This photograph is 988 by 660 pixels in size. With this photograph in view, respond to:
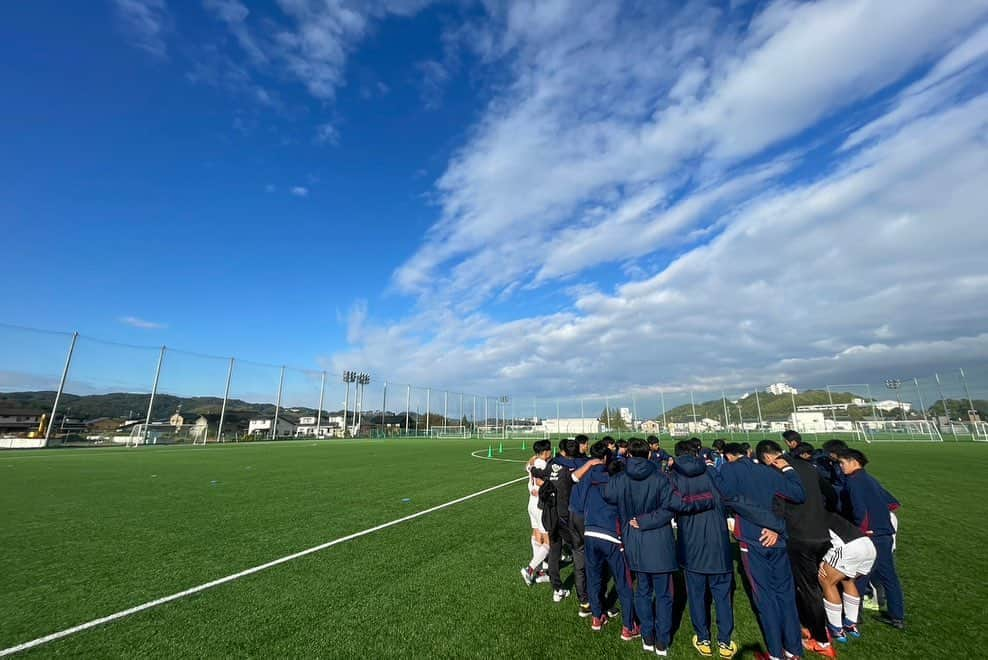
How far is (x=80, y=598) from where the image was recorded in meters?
4.91

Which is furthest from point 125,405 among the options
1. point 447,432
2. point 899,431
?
point 899,431

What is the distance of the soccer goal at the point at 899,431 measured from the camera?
40281mm

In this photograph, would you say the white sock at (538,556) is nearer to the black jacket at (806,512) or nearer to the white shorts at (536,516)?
the white shorts at (536,516)

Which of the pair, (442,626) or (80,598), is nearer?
(442,626)

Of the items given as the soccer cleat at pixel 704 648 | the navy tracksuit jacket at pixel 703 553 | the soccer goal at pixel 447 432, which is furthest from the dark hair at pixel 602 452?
the soccer goal at pixel 447 432

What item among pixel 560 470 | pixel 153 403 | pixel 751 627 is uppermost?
pixel 153 403

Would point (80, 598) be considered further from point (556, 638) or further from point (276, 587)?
point (556, 638)

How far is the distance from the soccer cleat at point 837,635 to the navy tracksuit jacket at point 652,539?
6.16 feet

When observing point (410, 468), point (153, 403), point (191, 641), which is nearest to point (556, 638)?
point (191, 641)

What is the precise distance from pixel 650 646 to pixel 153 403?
5838 cm

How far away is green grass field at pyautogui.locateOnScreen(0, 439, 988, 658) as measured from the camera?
404 centimetres

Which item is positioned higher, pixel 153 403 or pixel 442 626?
pixel 153 403

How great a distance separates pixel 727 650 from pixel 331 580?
4833mm

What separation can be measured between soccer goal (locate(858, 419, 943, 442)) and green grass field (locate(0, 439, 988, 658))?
41738 millimetres
